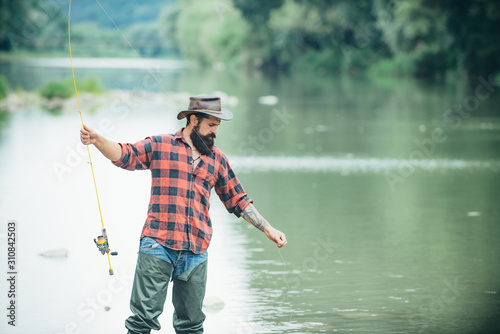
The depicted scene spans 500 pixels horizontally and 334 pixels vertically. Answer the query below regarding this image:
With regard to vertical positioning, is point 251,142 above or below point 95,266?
above

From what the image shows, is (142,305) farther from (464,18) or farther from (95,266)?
(464,18)

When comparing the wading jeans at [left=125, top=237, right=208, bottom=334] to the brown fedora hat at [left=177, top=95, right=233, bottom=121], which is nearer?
the wading jeans at [left=125, top=237, right=208, bottom=334]

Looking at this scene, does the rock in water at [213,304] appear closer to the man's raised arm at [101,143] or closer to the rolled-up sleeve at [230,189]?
the rolled-up sleeve at [230,189]

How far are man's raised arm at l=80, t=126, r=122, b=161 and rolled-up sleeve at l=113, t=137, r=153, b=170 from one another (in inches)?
1.9

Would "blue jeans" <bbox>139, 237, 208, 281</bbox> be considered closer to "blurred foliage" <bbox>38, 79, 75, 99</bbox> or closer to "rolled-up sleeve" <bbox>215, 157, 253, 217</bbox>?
"rolled-up sleeve" <bbox>215, 157, 253, 217</bbox>

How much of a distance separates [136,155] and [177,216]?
421mm

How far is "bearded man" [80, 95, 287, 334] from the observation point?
17.3 feet

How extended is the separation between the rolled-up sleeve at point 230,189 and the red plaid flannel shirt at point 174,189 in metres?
0.12

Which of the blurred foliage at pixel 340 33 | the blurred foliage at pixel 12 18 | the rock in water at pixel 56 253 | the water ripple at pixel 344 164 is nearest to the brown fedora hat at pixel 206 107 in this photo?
the rock in water at pixel 56 253

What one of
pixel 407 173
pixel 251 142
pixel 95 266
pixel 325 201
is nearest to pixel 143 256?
pixel 95 266

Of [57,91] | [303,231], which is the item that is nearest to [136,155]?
[303,231]

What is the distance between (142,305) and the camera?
5.23 metres

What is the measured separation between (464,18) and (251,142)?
33007 millimetres

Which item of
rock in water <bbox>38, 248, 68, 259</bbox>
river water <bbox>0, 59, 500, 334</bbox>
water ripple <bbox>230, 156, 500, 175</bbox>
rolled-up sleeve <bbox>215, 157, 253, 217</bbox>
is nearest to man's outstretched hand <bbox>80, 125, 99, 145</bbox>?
rolled-up sleeve <bbox>215, 157, 253, 217</bbox>
